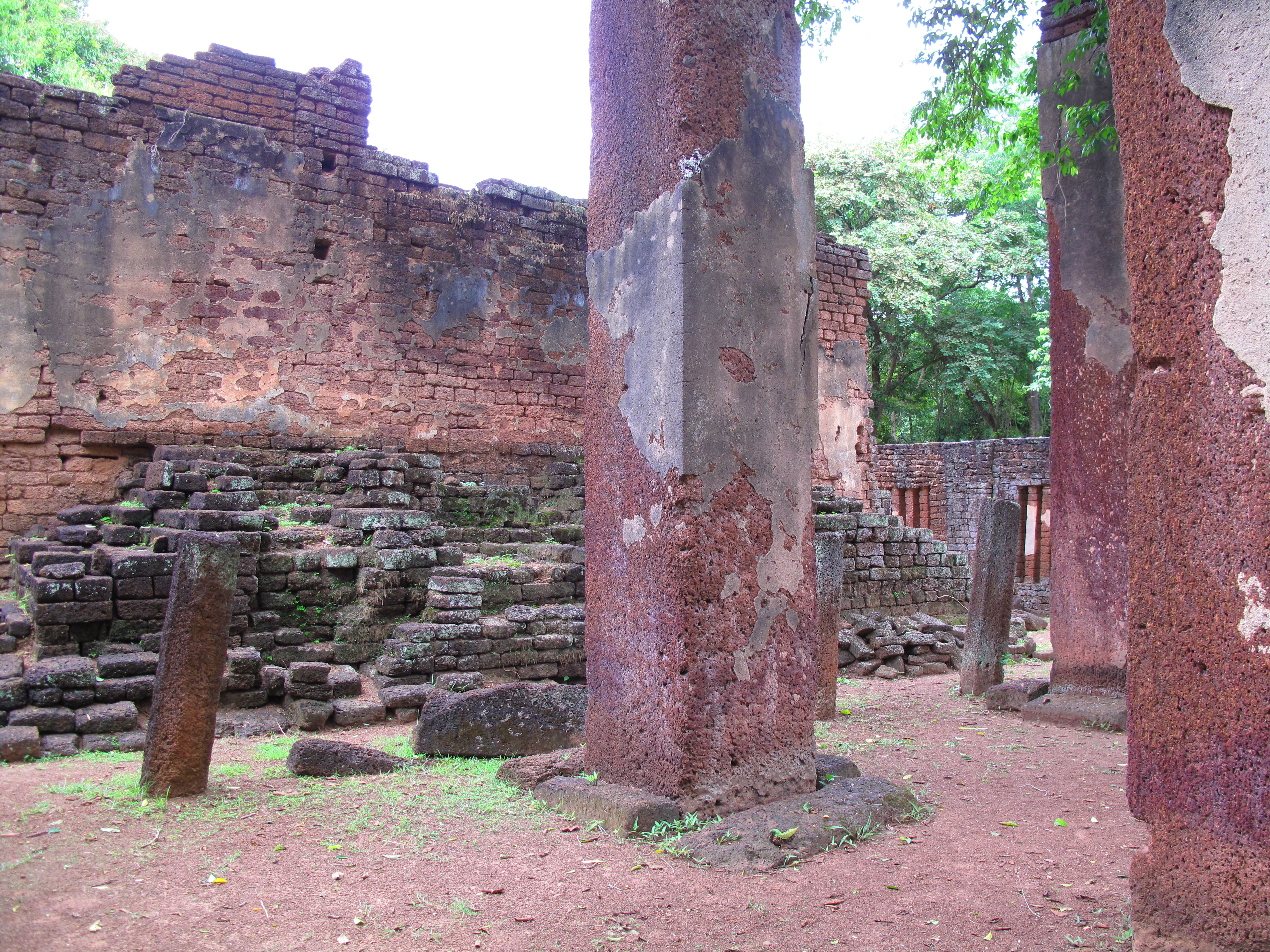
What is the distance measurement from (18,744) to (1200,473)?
5.51 metres

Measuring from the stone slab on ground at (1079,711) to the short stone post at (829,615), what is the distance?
1.26 meters

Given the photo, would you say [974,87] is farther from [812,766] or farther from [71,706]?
[71,706]

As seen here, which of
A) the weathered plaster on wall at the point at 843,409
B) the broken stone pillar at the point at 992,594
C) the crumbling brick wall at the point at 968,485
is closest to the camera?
the broken stone pillar at the point at 992,594

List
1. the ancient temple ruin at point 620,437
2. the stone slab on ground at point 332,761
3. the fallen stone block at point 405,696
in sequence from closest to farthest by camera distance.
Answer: the ancient temple ruin at point 620,437
the stone slab on ground at point 332,761
the fallen stone block at point 405,696

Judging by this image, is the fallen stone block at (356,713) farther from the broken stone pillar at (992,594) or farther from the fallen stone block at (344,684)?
the broken stone pillar at (992,594)

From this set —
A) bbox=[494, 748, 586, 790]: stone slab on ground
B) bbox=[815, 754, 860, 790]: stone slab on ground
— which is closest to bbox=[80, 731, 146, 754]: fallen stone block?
bbox=[494, 748, 586, 790]: stone slab on ground

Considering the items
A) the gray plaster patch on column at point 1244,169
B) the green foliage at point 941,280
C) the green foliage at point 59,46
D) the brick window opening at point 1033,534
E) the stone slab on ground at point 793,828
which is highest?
the green foliage at point 59,46

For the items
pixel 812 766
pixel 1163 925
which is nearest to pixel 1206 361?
pixel 1163 925

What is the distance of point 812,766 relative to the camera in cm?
360

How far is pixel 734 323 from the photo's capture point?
3.42 metres

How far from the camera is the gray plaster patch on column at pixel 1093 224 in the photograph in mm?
5598

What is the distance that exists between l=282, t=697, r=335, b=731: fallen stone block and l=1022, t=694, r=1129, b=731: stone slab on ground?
4.58m

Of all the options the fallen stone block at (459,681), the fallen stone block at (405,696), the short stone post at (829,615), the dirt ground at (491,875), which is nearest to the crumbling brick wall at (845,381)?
the short stone post at (829,615)

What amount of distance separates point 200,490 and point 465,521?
2.97 meters
